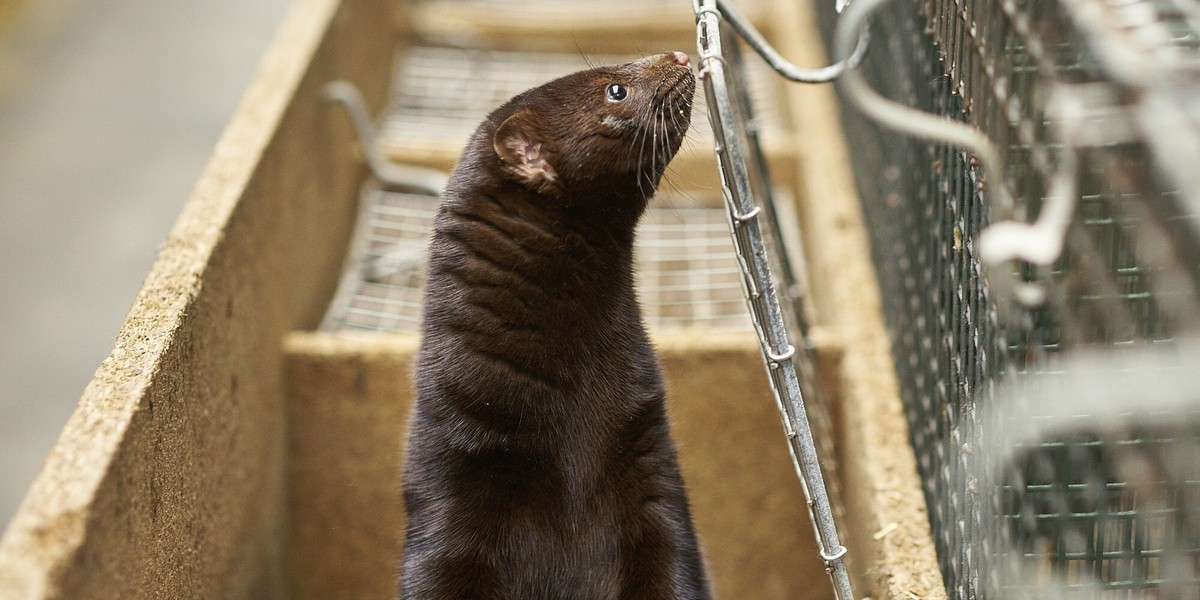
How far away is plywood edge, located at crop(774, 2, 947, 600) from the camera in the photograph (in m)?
1.96

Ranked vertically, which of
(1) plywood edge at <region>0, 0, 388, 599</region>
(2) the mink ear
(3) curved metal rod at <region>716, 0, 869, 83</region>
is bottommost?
(1) plywood edge at <region>0, 0, 388, 599</region>

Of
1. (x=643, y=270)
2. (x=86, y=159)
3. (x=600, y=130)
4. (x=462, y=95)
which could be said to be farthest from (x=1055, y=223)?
(x=86, y=159)

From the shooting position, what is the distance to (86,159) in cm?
516

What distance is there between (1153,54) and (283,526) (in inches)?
82.1

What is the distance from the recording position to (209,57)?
19.4ft

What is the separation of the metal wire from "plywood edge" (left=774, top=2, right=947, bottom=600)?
1.01 feet

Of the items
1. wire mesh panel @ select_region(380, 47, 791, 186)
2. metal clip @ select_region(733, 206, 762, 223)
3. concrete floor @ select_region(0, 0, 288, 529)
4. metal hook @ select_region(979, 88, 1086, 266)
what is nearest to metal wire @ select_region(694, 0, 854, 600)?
metal clip @ select_region(733, 206, 762, 223)

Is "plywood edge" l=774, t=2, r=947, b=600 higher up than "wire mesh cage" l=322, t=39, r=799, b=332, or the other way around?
"plywood edge" l=774, t=2, r=947, b=600

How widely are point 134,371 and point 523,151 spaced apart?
0.64 meters

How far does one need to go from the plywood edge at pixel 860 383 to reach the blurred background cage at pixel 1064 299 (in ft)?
0.19

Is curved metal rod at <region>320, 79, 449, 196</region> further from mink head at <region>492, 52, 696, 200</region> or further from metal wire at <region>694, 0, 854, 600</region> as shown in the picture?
metal wire at <region>694, 0, 854, 600</region>

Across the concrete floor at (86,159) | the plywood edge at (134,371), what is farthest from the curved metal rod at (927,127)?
the concrete floor at (86,159)

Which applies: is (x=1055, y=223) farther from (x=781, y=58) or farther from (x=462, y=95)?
(x=462, y=95)

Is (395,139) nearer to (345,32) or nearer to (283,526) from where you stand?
(345,32)
